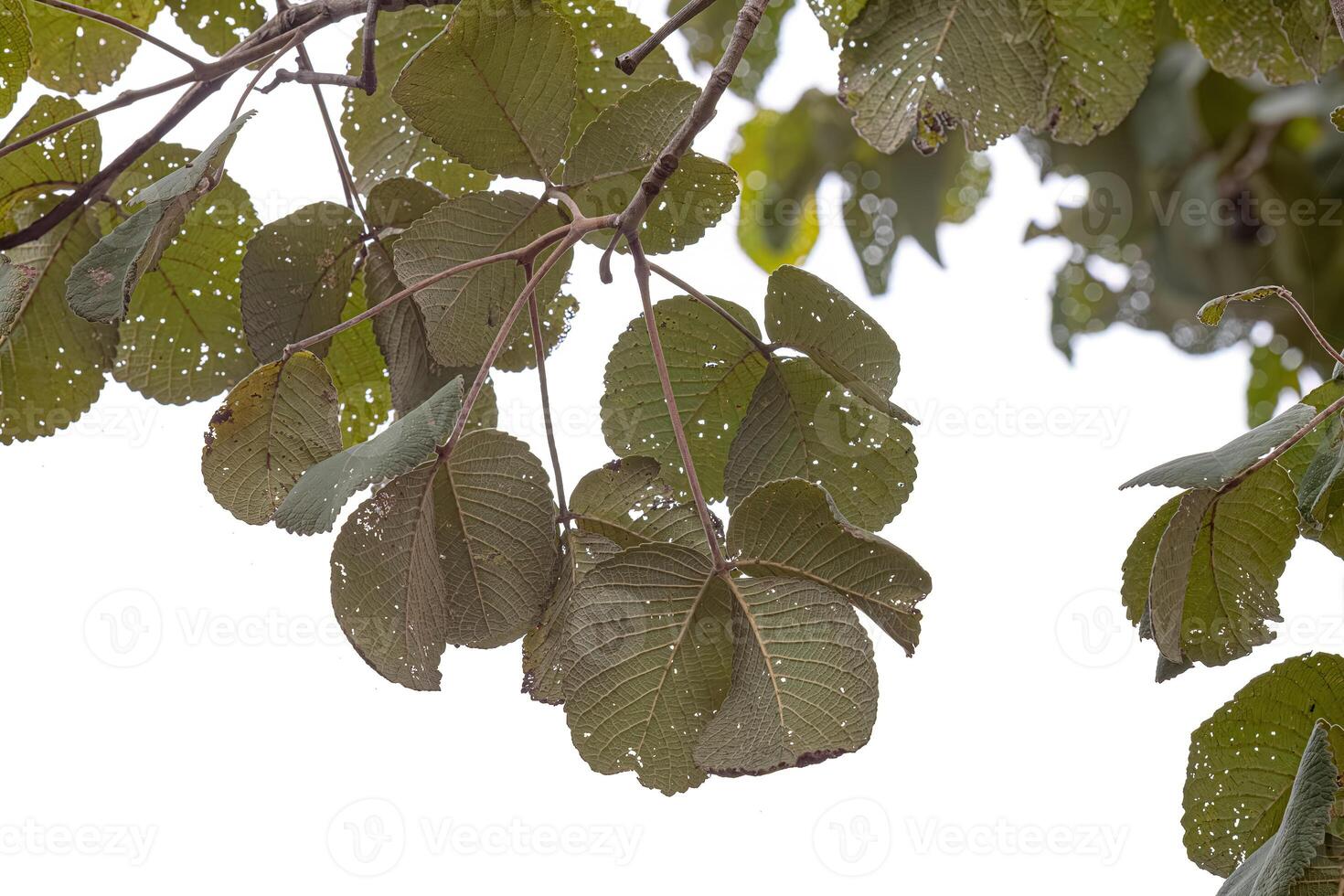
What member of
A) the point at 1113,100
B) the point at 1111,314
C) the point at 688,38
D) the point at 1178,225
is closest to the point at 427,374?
the point at 1113,100

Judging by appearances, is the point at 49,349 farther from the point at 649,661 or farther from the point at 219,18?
the point at 649,661

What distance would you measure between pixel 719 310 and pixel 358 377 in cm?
21

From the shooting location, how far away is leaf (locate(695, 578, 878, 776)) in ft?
1.39

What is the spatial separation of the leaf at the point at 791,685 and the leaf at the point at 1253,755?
0.18 meters

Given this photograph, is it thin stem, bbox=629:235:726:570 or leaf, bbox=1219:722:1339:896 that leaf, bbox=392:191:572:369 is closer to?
thin stem, bbox=629:235:726:570

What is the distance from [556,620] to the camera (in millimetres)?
502

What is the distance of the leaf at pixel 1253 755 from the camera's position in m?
0.48

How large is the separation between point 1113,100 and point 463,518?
0.41 m

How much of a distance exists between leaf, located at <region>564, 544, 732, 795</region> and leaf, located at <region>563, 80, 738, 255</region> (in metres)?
0.17

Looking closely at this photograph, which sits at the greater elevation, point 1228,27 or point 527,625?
point 1228,27

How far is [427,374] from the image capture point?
0.57 m

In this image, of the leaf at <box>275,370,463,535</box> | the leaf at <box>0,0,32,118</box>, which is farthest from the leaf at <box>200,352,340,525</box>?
the leaf at <box>0,0,32,118</box>

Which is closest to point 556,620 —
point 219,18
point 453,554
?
point 453,554

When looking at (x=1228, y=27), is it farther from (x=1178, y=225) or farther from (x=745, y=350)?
(x=1178, y=225)
